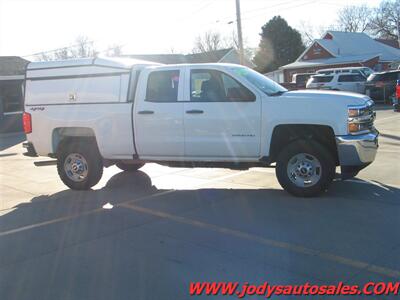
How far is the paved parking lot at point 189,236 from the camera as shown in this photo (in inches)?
175

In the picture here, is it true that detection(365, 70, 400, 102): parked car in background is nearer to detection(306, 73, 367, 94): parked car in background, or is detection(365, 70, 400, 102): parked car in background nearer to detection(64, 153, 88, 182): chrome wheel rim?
detection(306, 73, 367, 94): parked car in background

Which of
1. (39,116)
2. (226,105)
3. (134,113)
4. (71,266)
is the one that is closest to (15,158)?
(39,116)

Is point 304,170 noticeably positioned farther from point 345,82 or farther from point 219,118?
point 345,82

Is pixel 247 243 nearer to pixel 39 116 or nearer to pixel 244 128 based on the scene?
pixel 244 128

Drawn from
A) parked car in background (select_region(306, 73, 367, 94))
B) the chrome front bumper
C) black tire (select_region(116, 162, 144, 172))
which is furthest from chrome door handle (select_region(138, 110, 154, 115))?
parked car in background (select_region(306, 73, 367, 94))

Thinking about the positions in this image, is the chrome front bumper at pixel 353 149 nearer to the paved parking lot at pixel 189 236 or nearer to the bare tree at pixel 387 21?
the paved parking lot at pixel 189 236

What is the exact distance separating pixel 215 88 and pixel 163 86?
2.98 feet

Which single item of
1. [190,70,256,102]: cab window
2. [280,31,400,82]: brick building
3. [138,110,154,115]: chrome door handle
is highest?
[280,31,400,82]: brick building

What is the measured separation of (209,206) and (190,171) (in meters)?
3.05

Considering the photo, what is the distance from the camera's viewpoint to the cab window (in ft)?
24.3

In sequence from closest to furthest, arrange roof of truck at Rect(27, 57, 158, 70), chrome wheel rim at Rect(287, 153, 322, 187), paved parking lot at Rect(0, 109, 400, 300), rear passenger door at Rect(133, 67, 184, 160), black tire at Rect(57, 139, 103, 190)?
paved parking lot at Rect(0, 109, 400, 300) < chrome wheel rim at Rect(287, 153, 322, 187) < rear passenger door at Rect(133, 67, 184, 160) < roof of truck at Rect(27, 57, 158, 70) < black tire at Rect(57, 139, 103, 190)

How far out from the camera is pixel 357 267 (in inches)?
177

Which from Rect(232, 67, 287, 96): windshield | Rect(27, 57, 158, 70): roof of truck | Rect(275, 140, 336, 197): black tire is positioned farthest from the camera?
Rect(27, 57, 158, 70): roof of truck

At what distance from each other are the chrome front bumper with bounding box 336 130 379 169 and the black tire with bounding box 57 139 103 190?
4.10 meters
